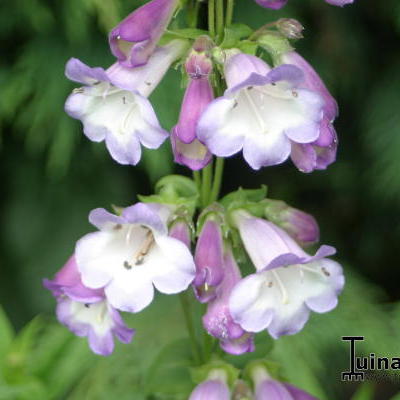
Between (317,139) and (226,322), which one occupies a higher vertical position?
(317,139)

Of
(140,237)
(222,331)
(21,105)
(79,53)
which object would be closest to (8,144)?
(21,105)

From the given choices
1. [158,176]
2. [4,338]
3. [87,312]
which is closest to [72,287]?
[87,312]

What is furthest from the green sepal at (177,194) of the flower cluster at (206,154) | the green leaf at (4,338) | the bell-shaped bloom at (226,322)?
the green leaf at (4,338)

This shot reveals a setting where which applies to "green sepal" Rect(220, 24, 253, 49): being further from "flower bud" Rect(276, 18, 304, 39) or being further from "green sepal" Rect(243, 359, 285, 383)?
"green sepal" Rect(243, 359, 285, 383)

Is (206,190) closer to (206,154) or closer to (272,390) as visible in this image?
(206,154)

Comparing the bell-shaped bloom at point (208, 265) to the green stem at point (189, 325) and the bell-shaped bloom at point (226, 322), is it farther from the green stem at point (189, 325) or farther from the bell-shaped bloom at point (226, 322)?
the green stem at point (189, 325)

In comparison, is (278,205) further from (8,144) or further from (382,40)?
(8,144)
